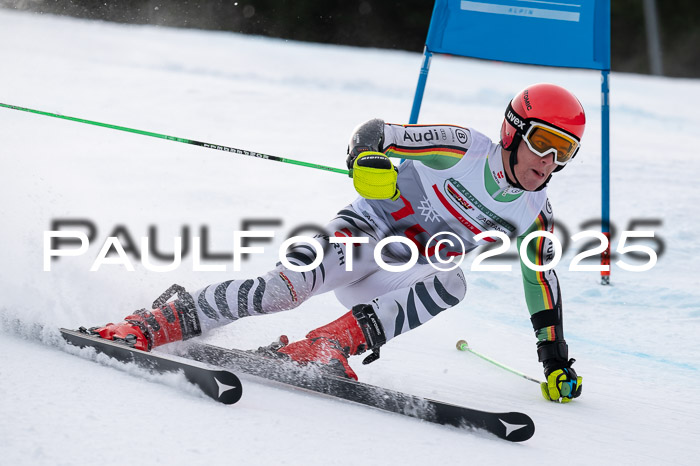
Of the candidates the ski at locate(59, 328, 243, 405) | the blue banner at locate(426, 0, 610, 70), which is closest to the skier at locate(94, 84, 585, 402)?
the ski at locate(59, 328, 243, 405)

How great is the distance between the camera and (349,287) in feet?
9.23

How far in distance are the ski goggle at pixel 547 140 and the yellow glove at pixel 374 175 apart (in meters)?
0.45

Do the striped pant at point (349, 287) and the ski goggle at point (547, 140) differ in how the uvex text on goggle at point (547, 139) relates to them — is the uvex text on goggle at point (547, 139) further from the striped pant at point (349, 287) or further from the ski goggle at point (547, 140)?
the striped pant at point (349, 287)

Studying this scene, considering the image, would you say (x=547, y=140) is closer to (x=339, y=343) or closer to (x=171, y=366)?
(x=339, y=343)

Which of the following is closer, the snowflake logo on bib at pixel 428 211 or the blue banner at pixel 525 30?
the snowflake logo on bib at pixel 428 211

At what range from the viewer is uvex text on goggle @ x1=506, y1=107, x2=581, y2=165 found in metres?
2.45

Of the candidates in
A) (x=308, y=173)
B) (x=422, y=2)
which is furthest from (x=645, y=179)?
(x=422, y=2)

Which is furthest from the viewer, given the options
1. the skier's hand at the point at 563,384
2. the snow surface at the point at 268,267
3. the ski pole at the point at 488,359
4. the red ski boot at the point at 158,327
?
the ski pole at the point at 488,359

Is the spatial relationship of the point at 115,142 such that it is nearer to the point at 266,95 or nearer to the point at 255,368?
the point at 266,95

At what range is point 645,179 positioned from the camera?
645 cm

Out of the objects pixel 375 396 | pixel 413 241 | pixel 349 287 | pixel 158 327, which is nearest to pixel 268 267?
pixel 349 287

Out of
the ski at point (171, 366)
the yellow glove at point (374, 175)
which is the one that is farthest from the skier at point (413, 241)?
the ski at point (171, 366)

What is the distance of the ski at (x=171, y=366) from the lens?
2.00 meters

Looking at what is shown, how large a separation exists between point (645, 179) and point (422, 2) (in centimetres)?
1619
